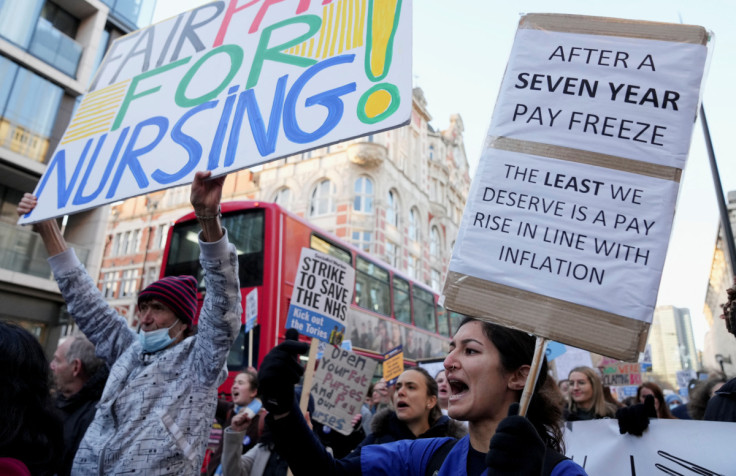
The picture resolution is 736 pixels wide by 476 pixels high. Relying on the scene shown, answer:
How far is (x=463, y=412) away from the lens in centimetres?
169

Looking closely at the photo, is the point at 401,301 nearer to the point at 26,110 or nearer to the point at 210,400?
the point at 210,400

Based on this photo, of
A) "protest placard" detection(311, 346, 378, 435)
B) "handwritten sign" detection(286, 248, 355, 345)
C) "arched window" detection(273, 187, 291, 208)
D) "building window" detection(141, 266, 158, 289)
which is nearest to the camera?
"handwritten sign" detection(286, 248, 355, 345)

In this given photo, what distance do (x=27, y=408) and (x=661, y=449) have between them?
253 cm

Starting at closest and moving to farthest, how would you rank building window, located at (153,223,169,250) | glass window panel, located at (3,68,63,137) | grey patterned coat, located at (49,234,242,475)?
grey patterned coat, located at (49,234,242,475)
glass window panel, located at (3,68,63,137)
building window, located at (153,223,169,250)

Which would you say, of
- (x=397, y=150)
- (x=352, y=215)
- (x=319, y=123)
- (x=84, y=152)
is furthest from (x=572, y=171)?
(x=397, y=150)

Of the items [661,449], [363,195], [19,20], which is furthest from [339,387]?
[363,195]

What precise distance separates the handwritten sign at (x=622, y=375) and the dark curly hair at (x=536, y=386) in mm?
8298

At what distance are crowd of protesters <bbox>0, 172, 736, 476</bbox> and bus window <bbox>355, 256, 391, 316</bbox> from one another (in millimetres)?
7337

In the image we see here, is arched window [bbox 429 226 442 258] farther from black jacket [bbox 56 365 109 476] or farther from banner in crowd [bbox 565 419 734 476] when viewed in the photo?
banner in crowd [bbox 565 419 734 476]

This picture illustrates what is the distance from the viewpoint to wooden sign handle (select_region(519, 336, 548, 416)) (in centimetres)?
142

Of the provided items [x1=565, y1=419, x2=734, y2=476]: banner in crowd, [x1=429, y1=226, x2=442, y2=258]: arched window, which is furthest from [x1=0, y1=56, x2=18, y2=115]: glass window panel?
[x1=429, y1=226, x2=442, y2=258]: arched window

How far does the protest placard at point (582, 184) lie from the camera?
1.61 meters

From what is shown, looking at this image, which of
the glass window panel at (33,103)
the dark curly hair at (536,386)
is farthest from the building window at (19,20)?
the dark curly hair at (536,386)

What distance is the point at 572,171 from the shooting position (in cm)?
178
